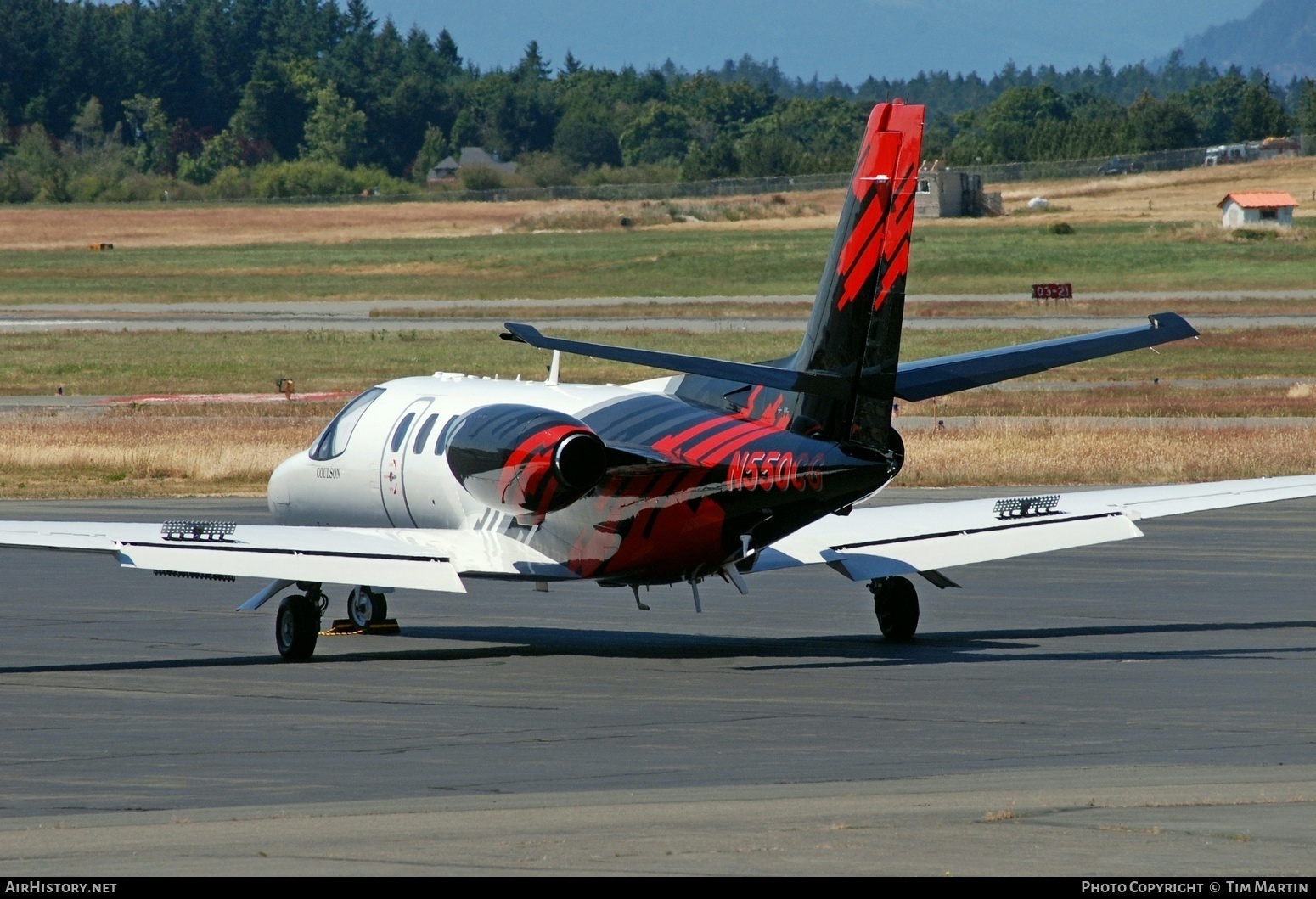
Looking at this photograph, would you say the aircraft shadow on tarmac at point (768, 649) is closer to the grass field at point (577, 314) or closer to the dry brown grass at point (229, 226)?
the grass field at point (577, 314)

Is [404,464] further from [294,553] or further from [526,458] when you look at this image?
[526,458]

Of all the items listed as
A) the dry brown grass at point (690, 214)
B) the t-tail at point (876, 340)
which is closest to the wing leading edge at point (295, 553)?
the t-tail at point (876, 340)

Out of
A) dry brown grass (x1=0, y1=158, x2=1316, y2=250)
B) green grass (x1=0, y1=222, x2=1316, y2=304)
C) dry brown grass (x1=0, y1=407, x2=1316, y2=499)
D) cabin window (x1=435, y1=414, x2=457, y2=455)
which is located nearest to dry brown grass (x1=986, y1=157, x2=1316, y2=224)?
dry brown grass (x1=0, y1=158, x2=1316, y2=250)

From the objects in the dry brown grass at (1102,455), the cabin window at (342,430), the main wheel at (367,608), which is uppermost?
the cabin window at (342,430)

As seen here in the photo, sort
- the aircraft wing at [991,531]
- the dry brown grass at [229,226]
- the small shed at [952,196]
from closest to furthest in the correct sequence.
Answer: the aircraft wing at [991,531] < the small shed at [952,196] < the dry brown grass at [229,226]

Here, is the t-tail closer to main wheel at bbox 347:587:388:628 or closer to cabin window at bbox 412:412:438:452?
cabin window at bbox 412:412:438:452

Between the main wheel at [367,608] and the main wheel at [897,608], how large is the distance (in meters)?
5.91

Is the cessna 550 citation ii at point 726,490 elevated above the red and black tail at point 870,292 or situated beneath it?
situated beneath

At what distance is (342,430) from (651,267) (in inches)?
4369

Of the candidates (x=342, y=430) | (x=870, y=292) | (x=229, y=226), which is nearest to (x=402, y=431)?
(x=342, y=430)

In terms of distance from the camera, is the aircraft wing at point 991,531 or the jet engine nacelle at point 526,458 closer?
the jet engine nacelle at point 526,458

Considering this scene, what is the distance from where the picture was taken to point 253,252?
15962 centimetres

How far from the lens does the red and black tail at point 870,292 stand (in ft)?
65.3
